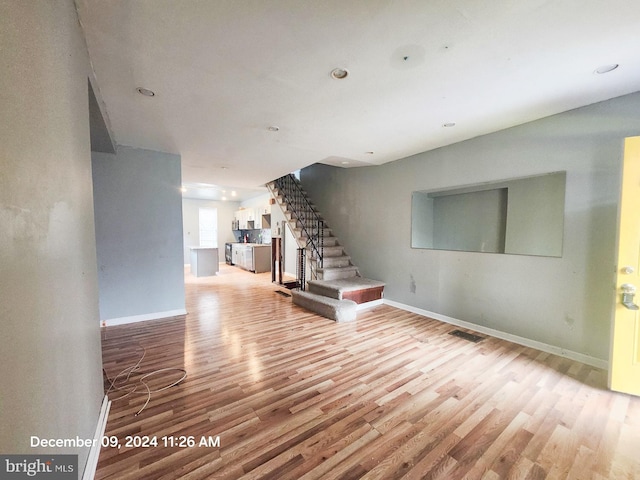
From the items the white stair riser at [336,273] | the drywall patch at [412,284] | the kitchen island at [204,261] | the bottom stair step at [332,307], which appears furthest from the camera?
the kitchen island at [204,261]

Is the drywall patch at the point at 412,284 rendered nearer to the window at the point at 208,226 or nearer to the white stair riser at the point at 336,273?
the white stair riser at the point at 336,273

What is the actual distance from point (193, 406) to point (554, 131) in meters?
4.66

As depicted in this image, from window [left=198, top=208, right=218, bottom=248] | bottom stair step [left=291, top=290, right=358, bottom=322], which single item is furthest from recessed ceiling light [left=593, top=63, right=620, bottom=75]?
window [left=198, top=208, right=218, bottom=248]

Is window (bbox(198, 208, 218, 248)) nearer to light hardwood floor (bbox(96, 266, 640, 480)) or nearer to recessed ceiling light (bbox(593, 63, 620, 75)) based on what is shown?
light hardwood floor (bbox(96, 266, 640, 480))

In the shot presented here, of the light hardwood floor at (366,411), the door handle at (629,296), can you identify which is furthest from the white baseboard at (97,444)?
the door handle at (629,296)

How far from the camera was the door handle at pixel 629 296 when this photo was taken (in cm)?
215

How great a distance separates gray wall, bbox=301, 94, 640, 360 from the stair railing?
148 cm

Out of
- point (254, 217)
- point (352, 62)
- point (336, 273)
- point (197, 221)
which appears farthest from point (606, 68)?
point (197, 221)

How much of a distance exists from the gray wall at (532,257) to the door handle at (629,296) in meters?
0.49

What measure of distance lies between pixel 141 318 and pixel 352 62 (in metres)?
4.58

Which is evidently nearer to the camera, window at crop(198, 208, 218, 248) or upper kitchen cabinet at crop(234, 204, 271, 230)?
upper kitchen cabinet at crop(234, 204, 271, 230)

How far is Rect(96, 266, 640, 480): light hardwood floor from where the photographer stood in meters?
1.53

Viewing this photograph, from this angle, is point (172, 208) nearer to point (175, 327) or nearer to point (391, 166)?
point (175, 327)

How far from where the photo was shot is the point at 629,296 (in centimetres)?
216
